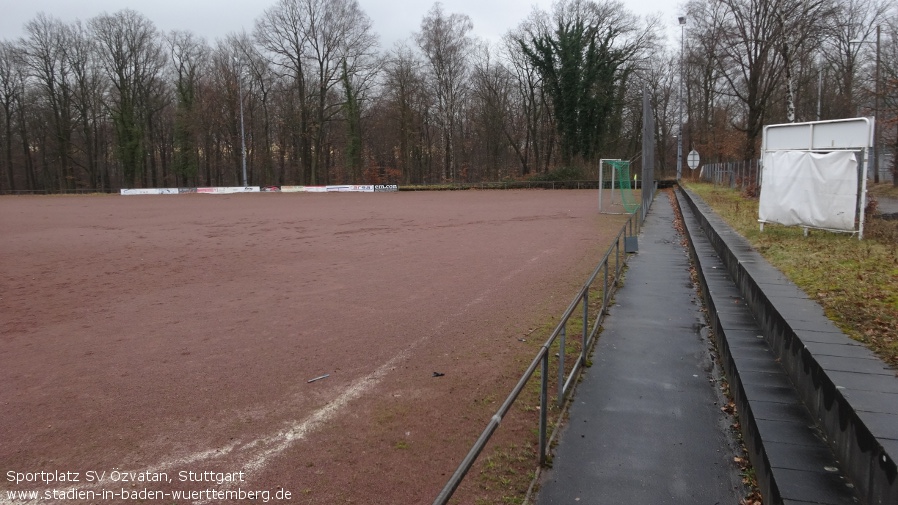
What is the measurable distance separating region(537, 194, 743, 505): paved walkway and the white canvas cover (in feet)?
14.3

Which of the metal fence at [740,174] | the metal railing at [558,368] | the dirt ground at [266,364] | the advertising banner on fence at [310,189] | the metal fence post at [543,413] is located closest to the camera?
the metal railing at [558,368]

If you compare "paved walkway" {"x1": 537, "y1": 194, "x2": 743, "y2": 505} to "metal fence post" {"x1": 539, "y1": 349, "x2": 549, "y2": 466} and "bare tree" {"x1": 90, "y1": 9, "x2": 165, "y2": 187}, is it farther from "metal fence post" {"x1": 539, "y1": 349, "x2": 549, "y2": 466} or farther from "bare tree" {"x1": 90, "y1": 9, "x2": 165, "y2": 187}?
"bare tree" {"x1": 90, "y1": 9, "x2": 165, "y2": 187}

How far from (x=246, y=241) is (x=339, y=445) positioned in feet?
47.9

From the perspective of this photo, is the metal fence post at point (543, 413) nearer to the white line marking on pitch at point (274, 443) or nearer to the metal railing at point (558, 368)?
the metal railing at point (558, 368)

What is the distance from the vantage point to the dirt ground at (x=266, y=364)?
4223 millimetres

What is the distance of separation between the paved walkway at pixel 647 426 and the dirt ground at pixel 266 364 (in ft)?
2.81

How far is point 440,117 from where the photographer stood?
62.3 metres

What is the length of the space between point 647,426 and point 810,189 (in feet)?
27.4

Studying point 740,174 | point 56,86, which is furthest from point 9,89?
point 740,174

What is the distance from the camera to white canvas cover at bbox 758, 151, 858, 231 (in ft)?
32.9

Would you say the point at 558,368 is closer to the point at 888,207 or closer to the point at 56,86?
the point at 888,207

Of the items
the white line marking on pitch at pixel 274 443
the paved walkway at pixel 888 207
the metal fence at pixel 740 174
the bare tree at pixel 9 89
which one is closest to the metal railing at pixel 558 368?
the white line marking on pitch at pixel 274 443

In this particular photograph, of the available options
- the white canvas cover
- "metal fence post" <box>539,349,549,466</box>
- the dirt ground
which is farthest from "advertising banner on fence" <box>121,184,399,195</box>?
"metal fence post" <box>539,349,549,466</box>

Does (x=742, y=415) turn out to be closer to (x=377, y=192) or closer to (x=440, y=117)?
(x=377, y=192)
